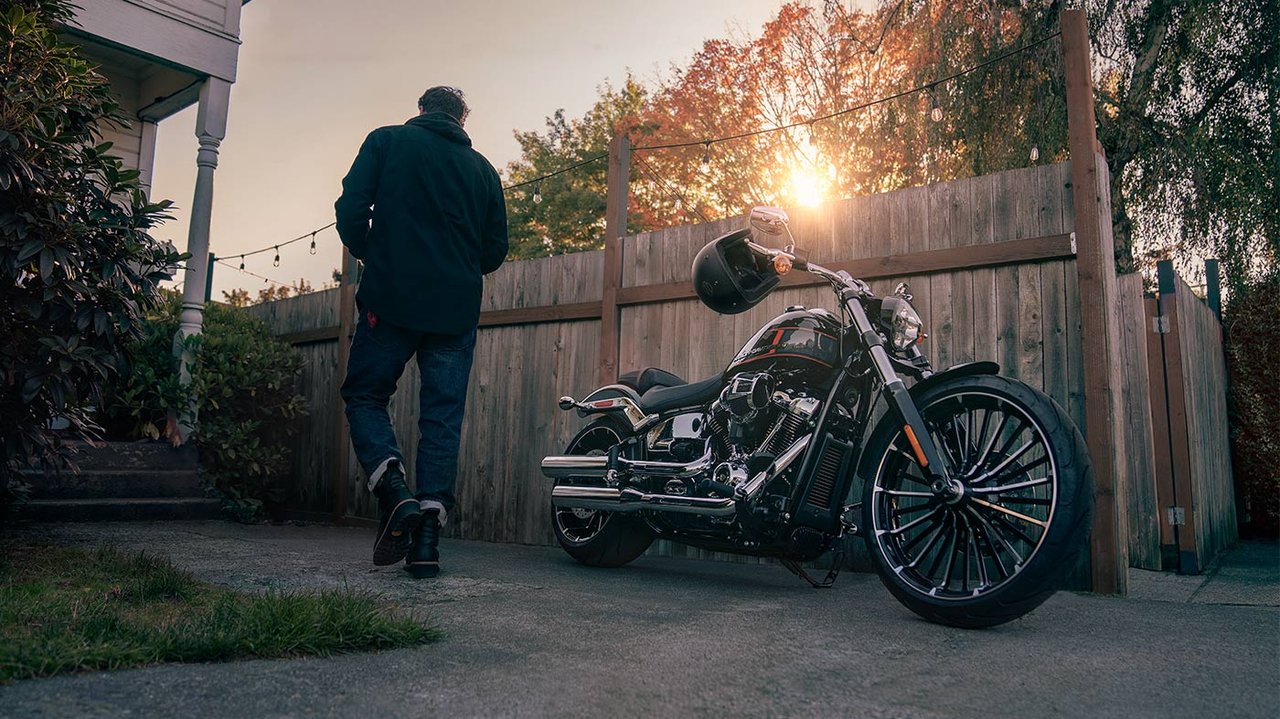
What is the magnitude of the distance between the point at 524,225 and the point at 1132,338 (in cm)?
2203

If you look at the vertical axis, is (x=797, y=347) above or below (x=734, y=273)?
below

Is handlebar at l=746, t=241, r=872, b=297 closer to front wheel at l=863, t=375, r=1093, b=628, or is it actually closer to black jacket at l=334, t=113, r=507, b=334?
front wheel at l=863, t=375, r=1093, b=628

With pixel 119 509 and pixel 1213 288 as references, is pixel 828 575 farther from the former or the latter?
pixel 1213 288

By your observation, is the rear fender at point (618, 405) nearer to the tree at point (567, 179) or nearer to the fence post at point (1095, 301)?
the fence post at point (1095, 301)

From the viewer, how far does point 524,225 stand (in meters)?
25.8

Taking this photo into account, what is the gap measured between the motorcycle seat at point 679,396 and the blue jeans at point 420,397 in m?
0.81

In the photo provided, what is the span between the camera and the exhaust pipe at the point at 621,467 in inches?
134

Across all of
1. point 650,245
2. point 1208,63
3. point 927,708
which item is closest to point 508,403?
point 650,245

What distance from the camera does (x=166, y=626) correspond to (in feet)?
6.48

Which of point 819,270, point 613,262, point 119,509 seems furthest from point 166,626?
A: point 119,509

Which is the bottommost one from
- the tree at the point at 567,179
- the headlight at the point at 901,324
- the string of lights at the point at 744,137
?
the headlight at the point at 901,324

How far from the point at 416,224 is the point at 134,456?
3492mm

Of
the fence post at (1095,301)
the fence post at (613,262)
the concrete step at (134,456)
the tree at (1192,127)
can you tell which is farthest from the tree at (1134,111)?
the concrete step at (134,456)

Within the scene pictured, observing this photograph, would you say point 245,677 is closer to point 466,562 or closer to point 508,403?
point 466,562
